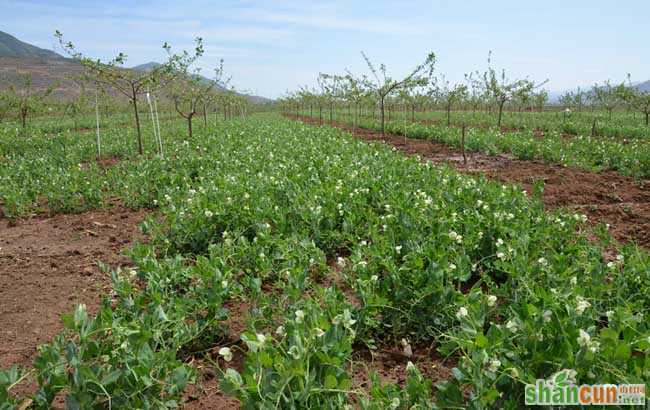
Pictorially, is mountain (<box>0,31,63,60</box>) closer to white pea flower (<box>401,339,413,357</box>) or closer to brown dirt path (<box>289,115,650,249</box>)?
brown dirt path (<box>289,115,650,249</box>)

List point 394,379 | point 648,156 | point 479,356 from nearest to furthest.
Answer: point 479,356, point 394,379, point 648,156

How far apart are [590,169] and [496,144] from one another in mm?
3690

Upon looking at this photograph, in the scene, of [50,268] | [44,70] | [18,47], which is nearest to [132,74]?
[50,268]

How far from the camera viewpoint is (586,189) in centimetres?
799

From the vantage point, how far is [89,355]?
2.28 m

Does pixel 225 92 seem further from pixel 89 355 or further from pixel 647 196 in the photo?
pixel 89 355

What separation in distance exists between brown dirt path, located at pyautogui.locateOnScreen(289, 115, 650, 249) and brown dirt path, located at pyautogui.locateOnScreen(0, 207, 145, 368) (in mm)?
6274

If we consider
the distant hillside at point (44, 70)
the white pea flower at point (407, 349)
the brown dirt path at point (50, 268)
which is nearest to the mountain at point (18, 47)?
the distant hillside at point (44, 70)

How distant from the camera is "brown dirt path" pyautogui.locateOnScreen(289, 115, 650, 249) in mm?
6070

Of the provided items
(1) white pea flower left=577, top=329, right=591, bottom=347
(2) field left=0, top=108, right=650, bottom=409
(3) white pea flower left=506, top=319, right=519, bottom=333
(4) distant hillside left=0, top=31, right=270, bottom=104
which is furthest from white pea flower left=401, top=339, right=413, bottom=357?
(4) distant hillside left=0, top=31, right=270, bottom=104

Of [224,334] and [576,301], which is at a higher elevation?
[576,301]

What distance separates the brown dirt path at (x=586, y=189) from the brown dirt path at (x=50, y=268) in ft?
20.6

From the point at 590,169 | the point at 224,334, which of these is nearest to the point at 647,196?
the point at 590,169

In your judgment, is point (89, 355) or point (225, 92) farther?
point (225, 92)
